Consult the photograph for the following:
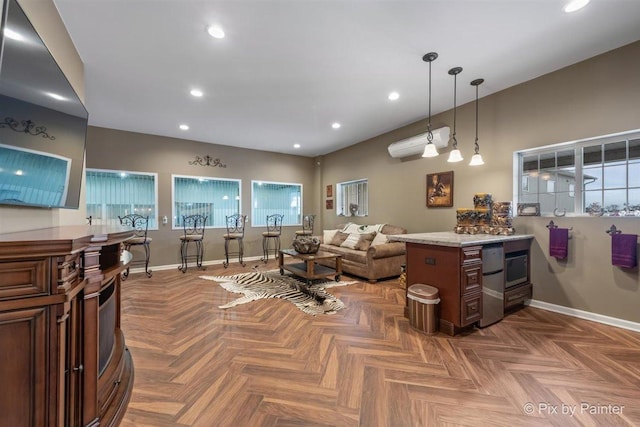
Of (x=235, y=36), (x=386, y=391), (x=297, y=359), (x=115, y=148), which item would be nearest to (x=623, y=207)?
(x=386, y=391)

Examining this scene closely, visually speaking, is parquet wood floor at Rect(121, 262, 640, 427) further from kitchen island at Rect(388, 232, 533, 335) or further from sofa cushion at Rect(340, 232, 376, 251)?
sofa cushion at Rect(340, 232, 376, 251)

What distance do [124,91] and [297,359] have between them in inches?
159

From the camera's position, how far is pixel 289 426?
143 centimetres

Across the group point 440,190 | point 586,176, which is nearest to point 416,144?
point 440,190

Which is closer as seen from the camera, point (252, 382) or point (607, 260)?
point (252, 382)

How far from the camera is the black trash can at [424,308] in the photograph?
2473 mm

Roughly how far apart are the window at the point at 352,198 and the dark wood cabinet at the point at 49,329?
5.25 m

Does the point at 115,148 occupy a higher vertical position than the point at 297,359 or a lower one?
higher

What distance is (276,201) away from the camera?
23.1 ft

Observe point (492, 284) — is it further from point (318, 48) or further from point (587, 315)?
point (318, 48)

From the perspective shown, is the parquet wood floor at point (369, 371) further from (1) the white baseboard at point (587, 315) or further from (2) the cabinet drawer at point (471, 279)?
(2) the cabinet drawer at point (471, 279)

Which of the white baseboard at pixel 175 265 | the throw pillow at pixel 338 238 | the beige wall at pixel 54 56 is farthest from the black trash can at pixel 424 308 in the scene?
the white baseboard at pixel 175 265

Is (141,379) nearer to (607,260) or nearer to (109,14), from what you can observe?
(109,14)

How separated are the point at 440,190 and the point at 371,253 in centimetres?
156
